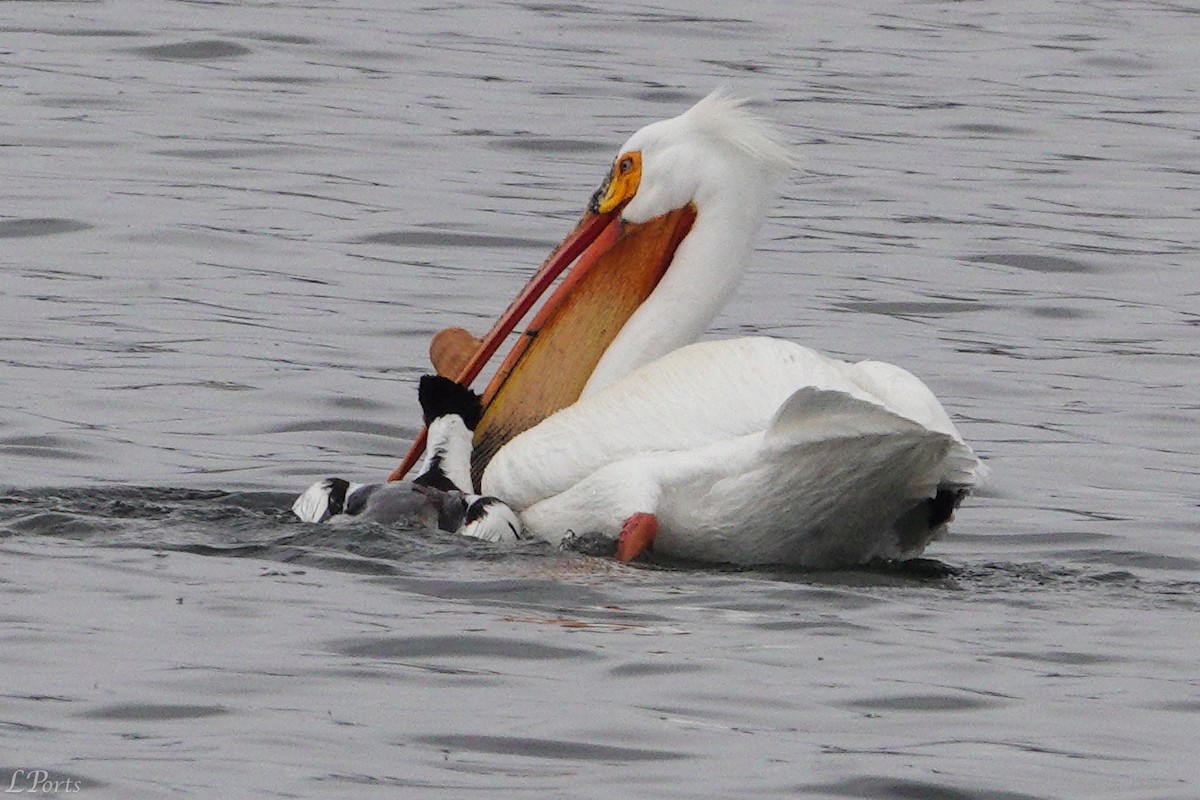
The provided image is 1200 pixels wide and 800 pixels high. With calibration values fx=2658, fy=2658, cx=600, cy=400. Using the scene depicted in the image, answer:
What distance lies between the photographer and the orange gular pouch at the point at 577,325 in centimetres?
752

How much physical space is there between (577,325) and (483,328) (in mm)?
2335

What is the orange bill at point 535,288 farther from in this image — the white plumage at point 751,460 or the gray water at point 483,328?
the gray water at point 483,328

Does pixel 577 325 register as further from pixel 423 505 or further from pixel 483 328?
pixel 483 328

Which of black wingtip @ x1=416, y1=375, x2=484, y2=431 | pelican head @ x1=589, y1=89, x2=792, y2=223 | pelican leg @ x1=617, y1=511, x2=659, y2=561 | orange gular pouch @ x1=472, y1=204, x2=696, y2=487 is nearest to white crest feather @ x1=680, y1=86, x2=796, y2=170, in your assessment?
pelican head @ x1=589, y1=89, x2=792, y2=223

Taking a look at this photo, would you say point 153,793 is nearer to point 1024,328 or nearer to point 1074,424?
point 1074,424

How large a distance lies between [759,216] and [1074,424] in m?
2.02

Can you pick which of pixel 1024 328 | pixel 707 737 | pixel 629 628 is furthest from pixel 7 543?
pixel 1024 328

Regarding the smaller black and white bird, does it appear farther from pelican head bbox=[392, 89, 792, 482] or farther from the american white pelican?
pelican head bbox=[392, 89, 792, 482]

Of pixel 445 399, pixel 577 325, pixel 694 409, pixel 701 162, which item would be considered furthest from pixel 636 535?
pixel 701 162

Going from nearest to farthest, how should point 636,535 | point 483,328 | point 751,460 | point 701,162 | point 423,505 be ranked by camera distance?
point 751,460 → point 636,535 → point 423,505 → point 701,162 → point 483,328

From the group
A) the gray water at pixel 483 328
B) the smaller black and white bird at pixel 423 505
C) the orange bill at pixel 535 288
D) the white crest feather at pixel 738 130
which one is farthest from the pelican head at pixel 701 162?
the smaller black and white bird at pixel 423 505

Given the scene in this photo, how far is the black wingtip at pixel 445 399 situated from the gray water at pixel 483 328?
530mm

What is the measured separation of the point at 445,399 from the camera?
7.29m

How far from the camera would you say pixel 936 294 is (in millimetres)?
10914
